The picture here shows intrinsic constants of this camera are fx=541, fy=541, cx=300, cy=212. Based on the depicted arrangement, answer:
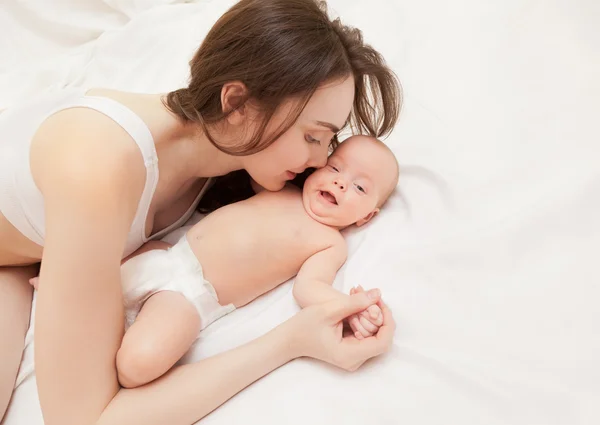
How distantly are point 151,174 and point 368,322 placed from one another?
0.49 metres

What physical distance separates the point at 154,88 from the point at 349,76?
675 mm

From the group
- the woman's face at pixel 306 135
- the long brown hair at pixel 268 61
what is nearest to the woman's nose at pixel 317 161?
the woman's face at pixel 306 135

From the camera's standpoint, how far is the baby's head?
117 centimetres

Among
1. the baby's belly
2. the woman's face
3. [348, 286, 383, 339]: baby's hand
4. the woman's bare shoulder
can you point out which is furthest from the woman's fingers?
the woman's bare shoulder

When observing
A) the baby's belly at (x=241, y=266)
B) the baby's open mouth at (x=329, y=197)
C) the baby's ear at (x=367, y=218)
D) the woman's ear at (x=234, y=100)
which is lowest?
the baby's belly at (x=241, y=266)

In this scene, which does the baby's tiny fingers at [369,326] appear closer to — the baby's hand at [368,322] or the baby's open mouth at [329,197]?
the baby's hand at [368,322]

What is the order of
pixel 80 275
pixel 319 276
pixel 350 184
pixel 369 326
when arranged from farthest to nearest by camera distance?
pixel 350 184
pixel 319 276
pixel 369 326
pixel 80 275

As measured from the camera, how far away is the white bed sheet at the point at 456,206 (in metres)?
0.87

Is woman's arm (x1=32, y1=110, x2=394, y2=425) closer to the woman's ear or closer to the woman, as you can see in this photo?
the woman

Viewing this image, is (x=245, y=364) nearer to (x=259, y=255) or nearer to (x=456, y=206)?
(x=259, y=255)

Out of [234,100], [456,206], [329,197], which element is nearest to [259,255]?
[329,197]

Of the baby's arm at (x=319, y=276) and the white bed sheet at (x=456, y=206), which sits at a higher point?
the white bed sheet at (x=456, y=206)

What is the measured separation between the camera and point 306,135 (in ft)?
3.53

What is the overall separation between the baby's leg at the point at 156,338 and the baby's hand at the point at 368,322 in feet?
1.02
